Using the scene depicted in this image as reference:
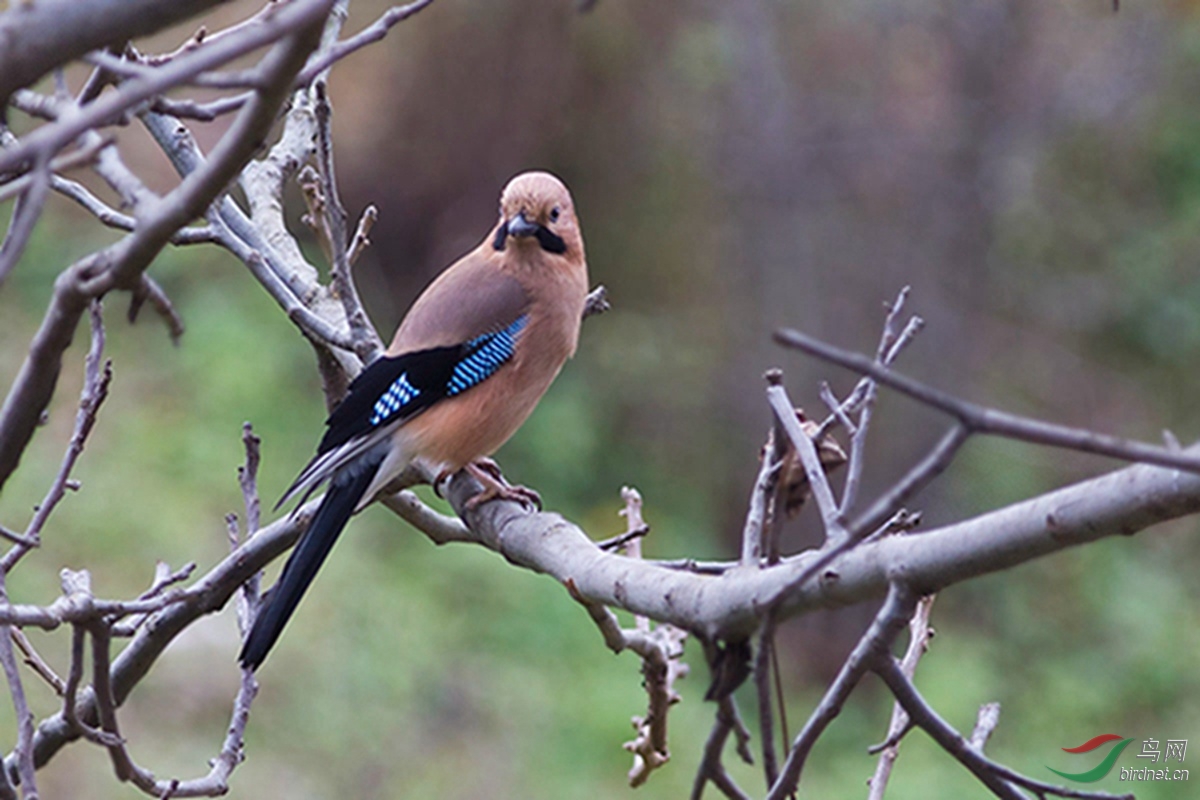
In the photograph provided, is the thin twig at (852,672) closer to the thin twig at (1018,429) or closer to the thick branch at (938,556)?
the thick branch at (938,556)

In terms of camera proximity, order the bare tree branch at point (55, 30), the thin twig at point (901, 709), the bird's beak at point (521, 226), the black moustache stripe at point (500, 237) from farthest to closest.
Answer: the black moustache stripe at point (500, 237) → the bird's beak at point (521, 226) → the thin twig at point (901, 709) → the bare tree branch at point (55, 30)

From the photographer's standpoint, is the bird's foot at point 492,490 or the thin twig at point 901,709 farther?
the bird's foot at point 492,490

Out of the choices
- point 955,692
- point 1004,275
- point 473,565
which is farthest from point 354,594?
point 1004,275

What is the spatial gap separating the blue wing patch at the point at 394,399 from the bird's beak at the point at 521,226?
526 millimetres

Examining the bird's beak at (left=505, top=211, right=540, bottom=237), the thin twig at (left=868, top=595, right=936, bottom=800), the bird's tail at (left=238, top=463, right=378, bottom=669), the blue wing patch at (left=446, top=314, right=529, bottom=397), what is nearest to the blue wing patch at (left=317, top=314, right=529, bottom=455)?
the blue wing patch at (left=446, top=314, right=529, bottom=397)

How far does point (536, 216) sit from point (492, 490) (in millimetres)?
993

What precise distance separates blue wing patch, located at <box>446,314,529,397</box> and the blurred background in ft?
8.96

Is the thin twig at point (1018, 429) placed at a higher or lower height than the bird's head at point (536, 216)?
lower

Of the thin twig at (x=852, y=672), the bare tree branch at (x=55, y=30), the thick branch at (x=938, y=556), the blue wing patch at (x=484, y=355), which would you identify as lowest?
the thin twig at (x=852, y=672)

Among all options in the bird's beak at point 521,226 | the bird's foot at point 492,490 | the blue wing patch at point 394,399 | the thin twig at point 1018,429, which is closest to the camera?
the thin twig at point 1018,429

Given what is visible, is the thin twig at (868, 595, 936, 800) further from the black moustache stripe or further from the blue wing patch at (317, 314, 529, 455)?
the black moustache stripe

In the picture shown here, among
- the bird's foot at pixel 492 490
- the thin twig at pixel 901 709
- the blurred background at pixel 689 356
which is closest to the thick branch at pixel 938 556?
the thin twig at pixel 901 709

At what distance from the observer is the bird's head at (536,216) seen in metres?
3.47

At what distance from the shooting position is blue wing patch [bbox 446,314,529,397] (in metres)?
3.30
